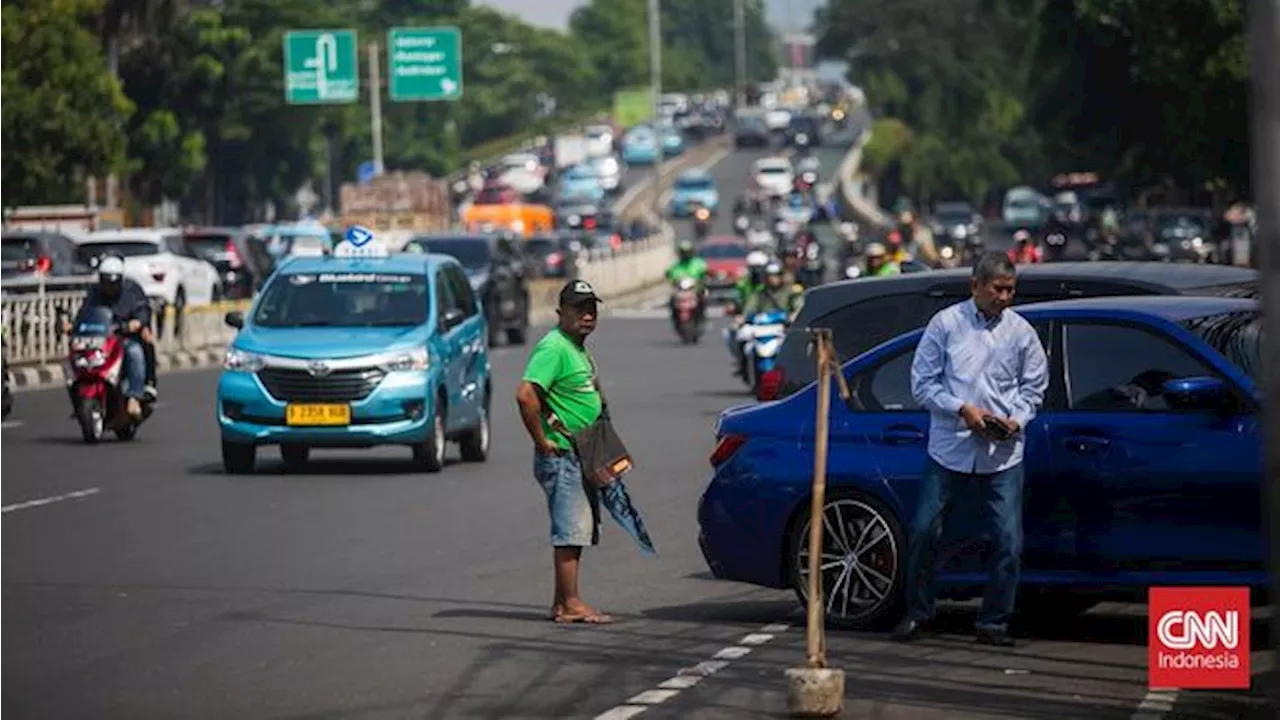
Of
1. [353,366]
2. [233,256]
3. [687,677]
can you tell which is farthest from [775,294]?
[233,256]

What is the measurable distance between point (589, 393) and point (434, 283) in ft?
36.8

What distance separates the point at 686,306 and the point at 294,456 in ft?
77.8

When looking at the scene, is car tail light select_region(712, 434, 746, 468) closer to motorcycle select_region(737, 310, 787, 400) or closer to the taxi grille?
the taxi grille

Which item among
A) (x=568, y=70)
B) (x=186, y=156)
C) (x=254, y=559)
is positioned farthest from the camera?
(x=568, y=70)

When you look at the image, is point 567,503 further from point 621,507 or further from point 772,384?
point 772,384

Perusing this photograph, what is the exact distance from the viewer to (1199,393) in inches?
543

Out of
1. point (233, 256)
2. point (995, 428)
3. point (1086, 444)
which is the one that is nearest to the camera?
point (995, 428)

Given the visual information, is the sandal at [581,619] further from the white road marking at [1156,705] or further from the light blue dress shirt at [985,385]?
the white road marking at [1156,705]

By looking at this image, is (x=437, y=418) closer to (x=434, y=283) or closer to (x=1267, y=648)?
(x=434, y=283)

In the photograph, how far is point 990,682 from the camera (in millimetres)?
12969

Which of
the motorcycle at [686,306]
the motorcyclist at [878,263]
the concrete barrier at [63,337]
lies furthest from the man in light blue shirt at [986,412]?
the motorcycle at [686,306]

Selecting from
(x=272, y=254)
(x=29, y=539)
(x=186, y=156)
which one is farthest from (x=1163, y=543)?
(x=186, y=156)

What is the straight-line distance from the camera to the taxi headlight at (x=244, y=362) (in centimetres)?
2500

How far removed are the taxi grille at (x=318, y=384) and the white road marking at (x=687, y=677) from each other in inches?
400
